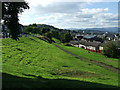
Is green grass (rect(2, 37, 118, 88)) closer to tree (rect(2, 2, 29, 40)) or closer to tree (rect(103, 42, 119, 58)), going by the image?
tree (rect(2, 2, 29, 40))

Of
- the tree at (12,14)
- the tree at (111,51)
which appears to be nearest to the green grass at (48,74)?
the tree at (12,14)

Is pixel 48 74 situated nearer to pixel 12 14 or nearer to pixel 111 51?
pixel 12 14

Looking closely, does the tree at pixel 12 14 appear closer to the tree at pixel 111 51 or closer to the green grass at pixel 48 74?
the green grass at pixel 48 74

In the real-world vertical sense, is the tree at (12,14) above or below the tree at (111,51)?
above

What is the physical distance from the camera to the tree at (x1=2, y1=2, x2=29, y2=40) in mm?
9562

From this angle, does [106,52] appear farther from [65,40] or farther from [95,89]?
[65,40]

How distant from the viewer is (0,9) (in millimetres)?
Result: 8953

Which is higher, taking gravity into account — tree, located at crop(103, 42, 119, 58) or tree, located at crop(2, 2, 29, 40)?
tree, located at crop(2, 2, 29, 40)

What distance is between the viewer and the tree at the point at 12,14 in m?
9.56

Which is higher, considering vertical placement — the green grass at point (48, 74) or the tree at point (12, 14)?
the tree at point (12, 14)

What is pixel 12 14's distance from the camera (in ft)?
32.3

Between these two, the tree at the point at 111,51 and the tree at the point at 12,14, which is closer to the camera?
the tree at the point at 12,14

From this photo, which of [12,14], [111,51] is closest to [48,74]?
[12,14]

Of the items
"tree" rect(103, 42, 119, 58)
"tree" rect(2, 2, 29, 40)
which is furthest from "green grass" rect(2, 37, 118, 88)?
"tree" rect(103, 42, 119, 58)
